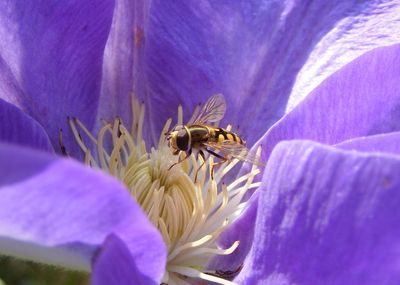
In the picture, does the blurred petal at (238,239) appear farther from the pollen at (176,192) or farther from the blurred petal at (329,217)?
the blurred petal at (329,217)

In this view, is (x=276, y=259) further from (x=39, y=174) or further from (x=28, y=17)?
(x=28, y=17)

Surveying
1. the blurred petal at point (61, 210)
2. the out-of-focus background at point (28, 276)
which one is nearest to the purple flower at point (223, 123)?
the blurred petal at point (61, 210)

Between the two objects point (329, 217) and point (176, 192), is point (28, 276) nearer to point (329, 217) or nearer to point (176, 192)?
point (176, 192)

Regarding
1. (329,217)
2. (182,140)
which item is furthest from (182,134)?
(329,217)

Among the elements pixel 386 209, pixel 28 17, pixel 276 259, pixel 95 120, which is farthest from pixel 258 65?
pixel 386 209

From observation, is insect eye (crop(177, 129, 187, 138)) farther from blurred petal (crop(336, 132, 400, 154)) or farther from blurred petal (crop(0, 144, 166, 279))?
blurred petal (crop(0, 144, 166, 279))


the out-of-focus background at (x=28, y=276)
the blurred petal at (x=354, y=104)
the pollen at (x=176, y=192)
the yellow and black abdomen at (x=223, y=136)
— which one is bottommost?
the out-of-focus background at (x=28, y=276)

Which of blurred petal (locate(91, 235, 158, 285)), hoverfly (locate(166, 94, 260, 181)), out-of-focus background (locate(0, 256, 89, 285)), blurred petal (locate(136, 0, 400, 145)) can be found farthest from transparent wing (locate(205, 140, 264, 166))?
blurred petal (locate(91, 235, 158, 285))
